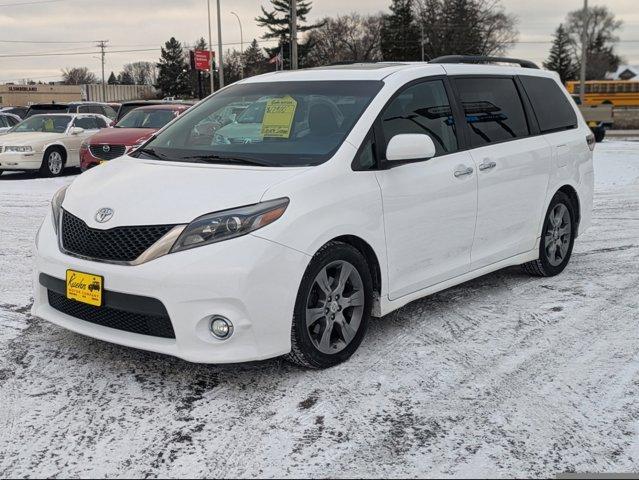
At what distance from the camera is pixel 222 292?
3.64 m

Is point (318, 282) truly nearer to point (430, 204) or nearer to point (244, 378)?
point (244, 378)

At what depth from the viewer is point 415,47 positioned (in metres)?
80.9

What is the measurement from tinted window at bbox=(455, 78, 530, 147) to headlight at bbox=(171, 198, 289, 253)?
2.12 m

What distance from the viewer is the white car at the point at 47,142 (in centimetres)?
1521

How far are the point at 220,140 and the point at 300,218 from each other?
122 centimetres

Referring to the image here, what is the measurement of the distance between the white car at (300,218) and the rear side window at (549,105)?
0.34 metres

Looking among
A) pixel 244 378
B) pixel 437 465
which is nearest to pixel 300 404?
pixel 244 378

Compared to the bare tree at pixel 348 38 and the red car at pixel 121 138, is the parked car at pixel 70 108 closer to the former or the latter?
the red car at pixel 121 138

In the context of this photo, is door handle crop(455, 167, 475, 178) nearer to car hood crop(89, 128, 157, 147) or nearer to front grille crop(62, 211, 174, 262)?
front grille crop(62, 211, 174, 262)

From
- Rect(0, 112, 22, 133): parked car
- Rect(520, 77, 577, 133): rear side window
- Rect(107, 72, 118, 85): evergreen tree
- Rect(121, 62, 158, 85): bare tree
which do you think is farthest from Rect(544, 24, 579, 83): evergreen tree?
Rect(520, 77, 577, 133): rear side window

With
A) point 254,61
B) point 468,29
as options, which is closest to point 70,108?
point 468,29

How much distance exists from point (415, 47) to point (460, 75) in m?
78.8

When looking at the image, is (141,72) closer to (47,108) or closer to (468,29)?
(468,29)

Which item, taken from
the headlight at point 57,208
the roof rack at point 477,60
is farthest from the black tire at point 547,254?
the headlight at point 57,208
